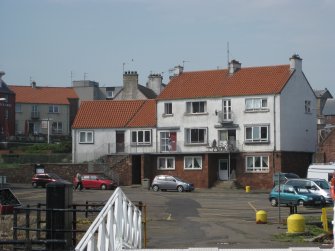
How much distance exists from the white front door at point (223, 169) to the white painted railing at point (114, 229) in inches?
1834

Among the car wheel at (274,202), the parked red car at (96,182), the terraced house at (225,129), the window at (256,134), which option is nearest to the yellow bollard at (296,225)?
the car wheel at (274,202)

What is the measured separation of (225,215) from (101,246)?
973 inches

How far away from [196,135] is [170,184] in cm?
938

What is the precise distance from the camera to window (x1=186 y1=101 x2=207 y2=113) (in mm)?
68812

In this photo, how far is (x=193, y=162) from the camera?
6719 centimetres

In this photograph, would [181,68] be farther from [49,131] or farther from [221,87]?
[49,131]

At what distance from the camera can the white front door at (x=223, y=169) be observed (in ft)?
218

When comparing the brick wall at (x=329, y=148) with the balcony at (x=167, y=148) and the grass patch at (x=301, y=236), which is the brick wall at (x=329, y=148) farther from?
the grass patch at (x=301, y=236)

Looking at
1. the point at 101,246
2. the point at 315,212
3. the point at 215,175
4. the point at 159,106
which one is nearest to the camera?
the point at 101,246

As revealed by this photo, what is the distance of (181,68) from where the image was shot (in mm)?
74250

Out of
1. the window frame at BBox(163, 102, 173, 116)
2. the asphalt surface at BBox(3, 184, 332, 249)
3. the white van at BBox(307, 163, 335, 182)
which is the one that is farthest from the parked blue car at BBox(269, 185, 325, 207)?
the window frame at BBox(163, 102, 173, 116)

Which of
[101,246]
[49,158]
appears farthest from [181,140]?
[101,246]

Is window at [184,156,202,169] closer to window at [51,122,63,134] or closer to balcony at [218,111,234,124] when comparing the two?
balcony at [218,111,234,124]

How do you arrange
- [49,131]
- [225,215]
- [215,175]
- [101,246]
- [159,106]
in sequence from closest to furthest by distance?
[101,246]
[225,215]
[215,175]
[159,106]
[49,131]
